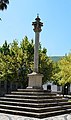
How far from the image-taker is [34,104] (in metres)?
16.3

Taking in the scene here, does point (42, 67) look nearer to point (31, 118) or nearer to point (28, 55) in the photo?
point (28, 55)

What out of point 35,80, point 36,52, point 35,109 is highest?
point 36,52

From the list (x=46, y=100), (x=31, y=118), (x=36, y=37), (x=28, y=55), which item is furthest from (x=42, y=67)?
(x=31, y=118)

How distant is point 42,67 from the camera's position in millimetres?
39625

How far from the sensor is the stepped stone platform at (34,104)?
51.0 feet

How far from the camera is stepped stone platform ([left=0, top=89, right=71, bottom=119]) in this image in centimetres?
1554

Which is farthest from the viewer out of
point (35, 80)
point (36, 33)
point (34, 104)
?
point (36, 33)

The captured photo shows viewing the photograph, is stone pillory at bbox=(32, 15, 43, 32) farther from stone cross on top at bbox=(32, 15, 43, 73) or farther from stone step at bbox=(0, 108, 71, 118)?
stone step at bbox=(0, 108, 71, 118)

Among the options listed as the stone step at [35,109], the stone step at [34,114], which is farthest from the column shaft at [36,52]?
the stone step at [34,114]

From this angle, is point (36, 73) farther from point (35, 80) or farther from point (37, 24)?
point (37, 24)

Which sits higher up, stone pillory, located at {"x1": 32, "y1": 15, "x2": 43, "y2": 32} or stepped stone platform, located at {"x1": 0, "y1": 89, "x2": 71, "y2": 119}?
stone pillory, located at {"x1": 32, "y1": 15, "x2": 43, "y2": 32}

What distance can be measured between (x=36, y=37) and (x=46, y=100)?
5758 mm

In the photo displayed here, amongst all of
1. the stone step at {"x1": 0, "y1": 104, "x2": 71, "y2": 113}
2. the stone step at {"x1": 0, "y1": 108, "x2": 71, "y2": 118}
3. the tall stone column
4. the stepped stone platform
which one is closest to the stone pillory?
the tall stone column

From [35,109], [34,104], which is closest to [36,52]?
[34,104]
